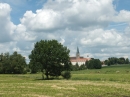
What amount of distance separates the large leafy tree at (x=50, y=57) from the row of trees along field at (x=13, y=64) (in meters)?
74.4

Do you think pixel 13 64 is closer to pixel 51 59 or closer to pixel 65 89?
pixel 51 59

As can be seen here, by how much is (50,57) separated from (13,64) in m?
80.0

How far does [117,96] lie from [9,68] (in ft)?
412

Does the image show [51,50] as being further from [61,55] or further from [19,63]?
[19,63]

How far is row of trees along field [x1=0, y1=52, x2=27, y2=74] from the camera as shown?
138663mm

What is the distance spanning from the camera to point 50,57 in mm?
63688

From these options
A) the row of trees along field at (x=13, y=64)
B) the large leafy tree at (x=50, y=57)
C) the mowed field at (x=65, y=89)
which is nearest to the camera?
the mowed field at (x=65, y=89)

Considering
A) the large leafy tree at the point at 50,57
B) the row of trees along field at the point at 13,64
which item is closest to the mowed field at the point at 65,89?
the large leafy tree at the point at 50,57

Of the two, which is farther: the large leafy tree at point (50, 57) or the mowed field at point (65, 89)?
the large leafy tree at point (50, 57)

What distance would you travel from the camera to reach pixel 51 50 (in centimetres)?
6538

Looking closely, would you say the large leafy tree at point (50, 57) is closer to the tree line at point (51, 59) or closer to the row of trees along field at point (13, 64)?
the tree line at point (51, 59)

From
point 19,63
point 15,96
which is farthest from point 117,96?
point 19,63

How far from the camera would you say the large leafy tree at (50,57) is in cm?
6431

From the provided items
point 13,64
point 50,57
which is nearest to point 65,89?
point 50,57
